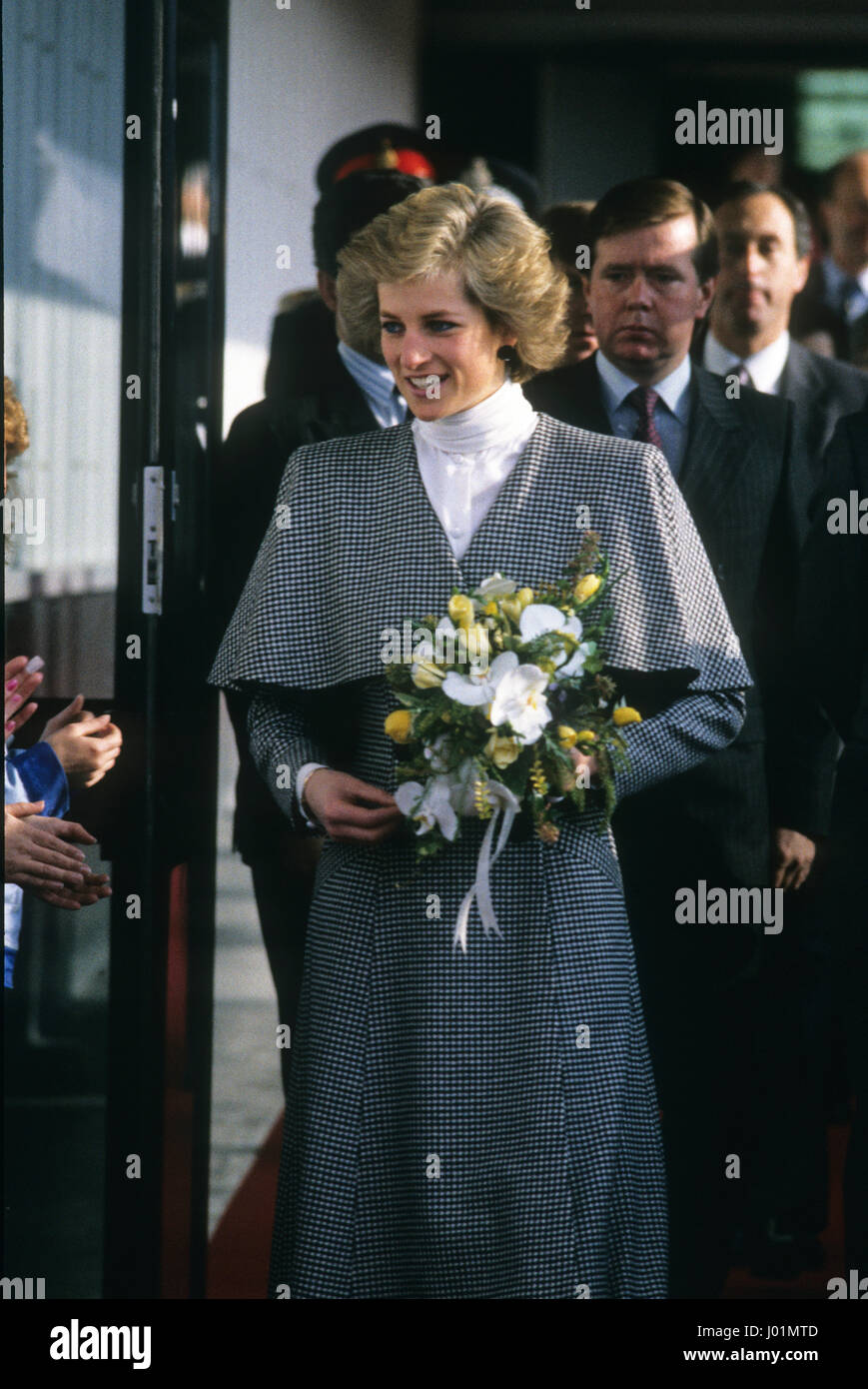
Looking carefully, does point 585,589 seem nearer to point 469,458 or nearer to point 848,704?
point 469,458

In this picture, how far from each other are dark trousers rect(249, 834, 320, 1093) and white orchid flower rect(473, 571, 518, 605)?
2.83 feet

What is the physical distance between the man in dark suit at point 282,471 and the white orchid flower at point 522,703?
844 millimetres

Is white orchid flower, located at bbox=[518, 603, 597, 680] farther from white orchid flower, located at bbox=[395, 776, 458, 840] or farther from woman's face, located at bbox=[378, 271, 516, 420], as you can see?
woman's face, located at bbox=[378, 271, 516, 420]

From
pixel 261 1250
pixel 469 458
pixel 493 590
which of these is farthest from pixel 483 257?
pixel 261 1250

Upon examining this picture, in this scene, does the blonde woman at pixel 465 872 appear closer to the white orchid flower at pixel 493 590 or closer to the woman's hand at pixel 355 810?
the woman's hand at pixel 355 810

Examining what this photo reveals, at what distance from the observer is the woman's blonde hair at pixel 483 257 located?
2.36 meters

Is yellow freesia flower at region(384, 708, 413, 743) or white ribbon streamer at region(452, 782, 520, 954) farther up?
yellow freesia flower at region(384, 708, 413, 743)

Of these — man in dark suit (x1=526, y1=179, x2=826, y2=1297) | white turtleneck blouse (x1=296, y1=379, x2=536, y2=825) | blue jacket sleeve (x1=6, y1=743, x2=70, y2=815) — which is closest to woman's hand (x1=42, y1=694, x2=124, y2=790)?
blue jacket sleeve (x1=6, y1=743, x2=70, y2=815)

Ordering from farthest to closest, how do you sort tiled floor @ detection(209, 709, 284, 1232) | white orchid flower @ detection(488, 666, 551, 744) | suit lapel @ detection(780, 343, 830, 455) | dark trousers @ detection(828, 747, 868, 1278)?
tiled floor @ detection(209, 709, 284, 1232)
suit lapel @ detection(780, 343, 830, 455)
dark trousers @ detection(828, 747, 868, 1278)
white orchid flower @ detection(488, 666, 551, 744)

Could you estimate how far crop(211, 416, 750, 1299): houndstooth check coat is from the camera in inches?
91.0

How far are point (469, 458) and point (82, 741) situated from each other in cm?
67

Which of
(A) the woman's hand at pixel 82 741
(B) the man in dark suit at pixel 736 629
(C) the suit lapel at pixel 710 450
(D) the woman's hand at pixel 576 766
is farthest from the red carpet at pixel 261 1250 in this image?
(C) the suit lapel at pixel 710 450

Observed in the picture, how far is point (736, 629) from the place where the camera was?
2.88 meters
